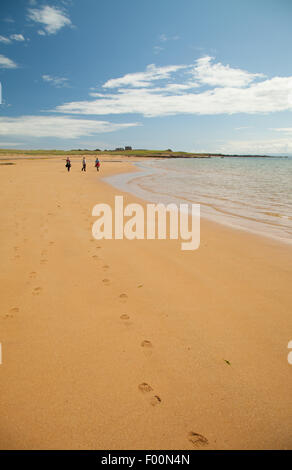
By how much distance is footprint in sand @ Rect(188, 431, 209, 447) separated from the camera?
217 centimetres

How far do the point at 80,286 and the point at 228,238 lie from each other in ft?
16.7

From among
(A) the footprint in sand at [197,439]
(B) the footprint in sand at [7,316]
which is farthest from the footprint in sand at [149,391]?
(B) the footprint in sand at [7,316]

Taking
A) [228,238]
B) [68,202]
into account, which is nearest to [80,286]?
[228,238]

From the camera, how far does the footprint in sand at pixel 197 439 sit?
7.11 feet

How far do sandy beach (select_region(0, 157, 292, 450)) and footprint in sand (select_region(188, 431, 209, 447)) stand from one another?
0.01m

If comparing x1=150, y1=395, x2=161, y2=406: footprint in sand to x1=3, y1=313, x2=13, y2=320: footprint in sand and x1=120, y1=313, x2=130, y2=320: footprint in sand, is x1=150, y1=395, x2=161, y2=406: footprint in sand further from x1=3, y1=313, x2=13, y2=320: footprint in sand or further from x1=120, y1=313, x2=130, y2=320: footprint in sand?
x1=3, y1=313, x2=13, y2=320: footprint in sand

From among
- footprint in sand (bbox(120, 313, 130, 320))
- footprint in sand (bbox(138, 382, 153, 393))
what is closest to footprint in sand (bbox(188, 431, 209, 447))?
footprint in sand (bbox(138, 382, 153, 393))

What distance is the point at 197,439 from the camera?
2.20 metres

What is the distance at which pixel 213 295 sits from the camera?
176 inches

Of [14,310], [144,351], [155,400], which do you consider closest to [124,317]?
[144,351]

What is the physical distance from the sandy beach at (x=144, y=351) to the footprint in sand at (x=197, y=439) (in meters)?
0.01

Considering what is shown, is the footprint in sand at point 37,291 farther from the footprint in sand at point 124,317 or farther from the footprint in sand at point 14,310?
the footprint in sand at point 124,317

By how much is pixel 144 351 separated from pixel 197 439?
1.14 meters

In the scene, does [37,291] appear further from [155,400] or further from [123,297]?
[155,400]
